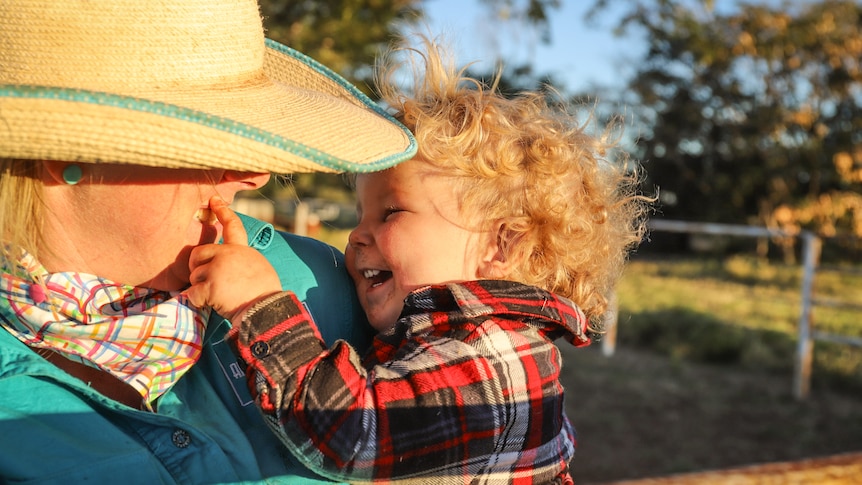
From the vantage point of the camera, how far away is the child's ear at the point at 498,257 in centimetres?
181

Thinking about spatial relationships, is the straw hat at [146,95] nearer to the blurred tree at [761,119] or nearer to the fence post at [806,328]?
the fence post at [806,328]

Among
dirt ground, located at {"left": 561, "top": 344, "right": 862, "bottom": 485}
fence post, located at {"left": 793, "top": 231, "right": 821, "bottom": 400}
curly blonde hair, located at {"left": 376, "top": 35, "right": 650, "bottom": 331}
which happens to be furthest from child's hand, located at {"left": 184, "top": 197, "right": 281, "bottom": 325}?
fence post, located at {"left": 793, "top": 231, "right": 821, "bottom": 400}

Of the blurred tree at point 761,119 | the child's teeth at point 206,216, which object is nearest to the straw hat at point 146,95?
the child's teeth at point 206,216

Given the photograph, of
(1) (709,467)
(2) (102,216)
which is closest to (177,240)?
(2) (102,216)

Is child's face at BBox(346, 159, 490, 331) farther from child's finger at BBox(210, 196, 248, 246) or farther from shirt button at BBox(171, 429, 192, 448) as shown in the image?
shirt button at BBox(171, 429, 192, 448)

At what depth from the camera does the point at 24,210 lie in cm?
126

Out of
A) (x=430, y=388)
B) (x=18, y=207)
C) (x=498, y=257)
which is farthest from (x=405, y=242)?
(x=18, y=207)

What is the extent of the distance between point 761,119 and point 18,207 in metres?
20.6

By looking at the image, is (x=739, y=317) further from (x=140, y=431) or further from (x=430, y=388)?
(x=140, y=431)

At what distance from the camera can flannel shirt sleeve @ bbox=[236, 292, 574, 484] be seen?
1.34 m

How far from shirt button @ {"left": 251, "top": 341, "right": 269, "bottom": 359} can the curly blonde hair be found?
0.60m

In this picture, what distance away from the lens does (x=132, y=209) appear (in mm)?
1288

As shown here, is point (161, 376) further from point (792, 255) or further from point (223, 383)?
point (792, 255)

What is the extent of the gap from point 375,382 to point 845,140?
19.6 metres
